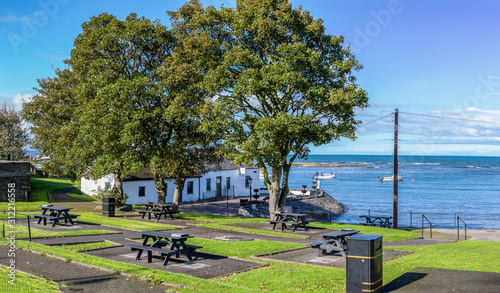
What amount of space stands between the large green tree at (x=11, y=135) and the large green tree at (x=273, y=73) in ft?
125

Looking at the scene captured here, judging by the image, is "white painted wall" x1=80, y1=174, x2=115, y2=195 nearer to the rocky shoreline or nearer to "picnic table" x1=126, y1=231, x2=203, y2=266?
the rocky shoreline

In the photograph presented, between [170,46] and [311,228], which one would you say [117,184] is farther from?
[311,228]

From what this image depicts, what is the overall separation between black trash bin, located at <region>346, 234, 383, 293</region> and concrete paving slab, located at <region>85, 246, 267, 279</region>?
385cm

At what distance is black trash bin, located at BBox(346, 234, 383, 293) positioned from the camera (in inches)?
375

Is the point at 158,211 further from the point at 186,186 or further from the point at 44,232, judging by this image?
the point at 186,186

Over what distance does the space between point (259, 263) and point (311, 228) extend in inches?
436

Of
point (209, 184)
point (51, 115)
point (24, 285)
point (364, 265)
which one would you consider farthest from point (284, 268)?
point (209, 184)

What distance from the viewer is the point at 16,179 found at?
33.9 meters

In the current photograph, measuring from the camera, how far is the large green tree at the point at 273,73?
25.2 metres

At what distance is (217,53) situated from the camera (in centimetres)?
2756

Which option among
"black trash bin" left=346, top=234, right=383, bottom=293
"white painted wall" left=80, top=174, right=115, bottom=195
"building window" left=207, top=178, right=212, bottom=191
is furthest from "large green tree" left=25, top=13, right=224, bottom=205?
"building window" left=207, top=178, right=212, bottom=191

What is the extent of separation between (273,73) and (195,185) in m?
25.6

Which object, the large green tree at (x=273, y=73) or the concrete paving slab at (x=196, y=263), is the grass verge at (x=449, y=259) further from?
the large green tree at (x=273, y=73)

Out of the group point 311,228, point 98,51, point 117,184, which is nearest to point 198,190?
point 117,184
